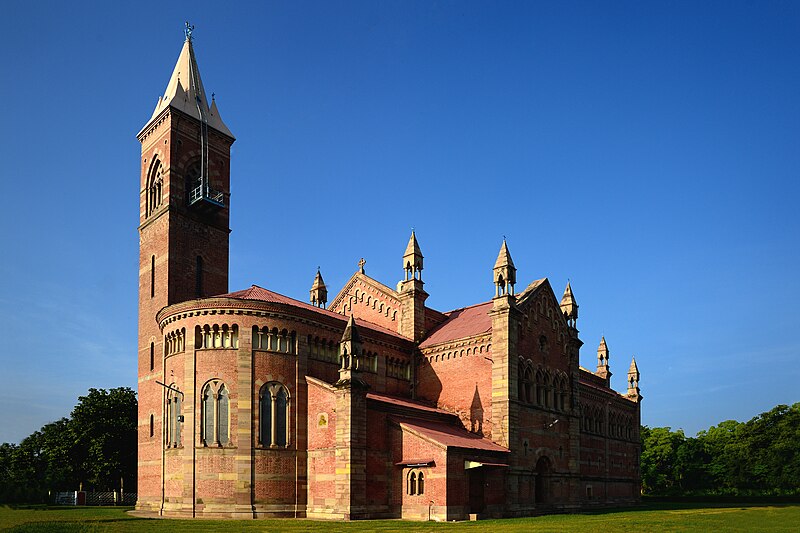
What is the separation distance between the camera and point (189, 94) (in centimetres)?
5822

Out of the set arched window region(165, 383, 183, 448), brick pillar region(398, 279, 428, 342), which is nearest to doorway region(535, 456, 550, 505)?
brick pillar region(398, 279, 428, 342)

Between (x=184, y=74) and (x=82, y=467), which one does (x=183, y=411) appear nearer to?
(x=82, y=467)

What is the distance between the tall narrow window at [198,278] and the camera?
54.2 m

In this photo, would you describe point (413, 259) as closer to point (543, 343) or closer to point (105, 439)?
point (543, 343)

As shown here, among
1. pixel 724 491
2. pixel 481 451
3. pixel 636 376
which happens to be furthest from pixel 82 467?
pixel 724 491

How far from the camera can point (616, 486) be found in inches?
2867

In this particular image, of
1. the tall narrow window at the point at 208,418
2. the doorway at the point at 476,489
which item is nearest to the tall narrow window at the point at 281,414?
the tall narrow window at the point at 208,418

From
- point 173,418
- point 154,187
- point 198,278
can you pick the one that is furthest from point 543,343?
point 154,187

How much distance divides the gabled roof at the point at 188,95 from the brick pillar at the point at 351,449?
27705 mm

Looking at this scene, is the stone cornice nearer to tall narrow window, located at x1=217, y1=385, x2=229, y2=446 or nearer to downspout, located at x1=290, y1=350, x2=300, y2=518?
downspout, located at x1=290, y1=350, x2=300, y2=518

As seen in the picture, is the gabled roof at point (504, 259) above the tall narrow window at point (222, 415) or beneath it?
above

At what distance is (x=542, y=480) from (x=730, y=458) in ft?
220

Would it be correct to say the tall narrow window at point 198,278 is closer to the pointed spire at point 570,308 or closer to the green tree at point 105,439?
the green tree at point 105,439

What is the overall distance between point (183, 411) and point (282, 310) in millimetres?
8554
